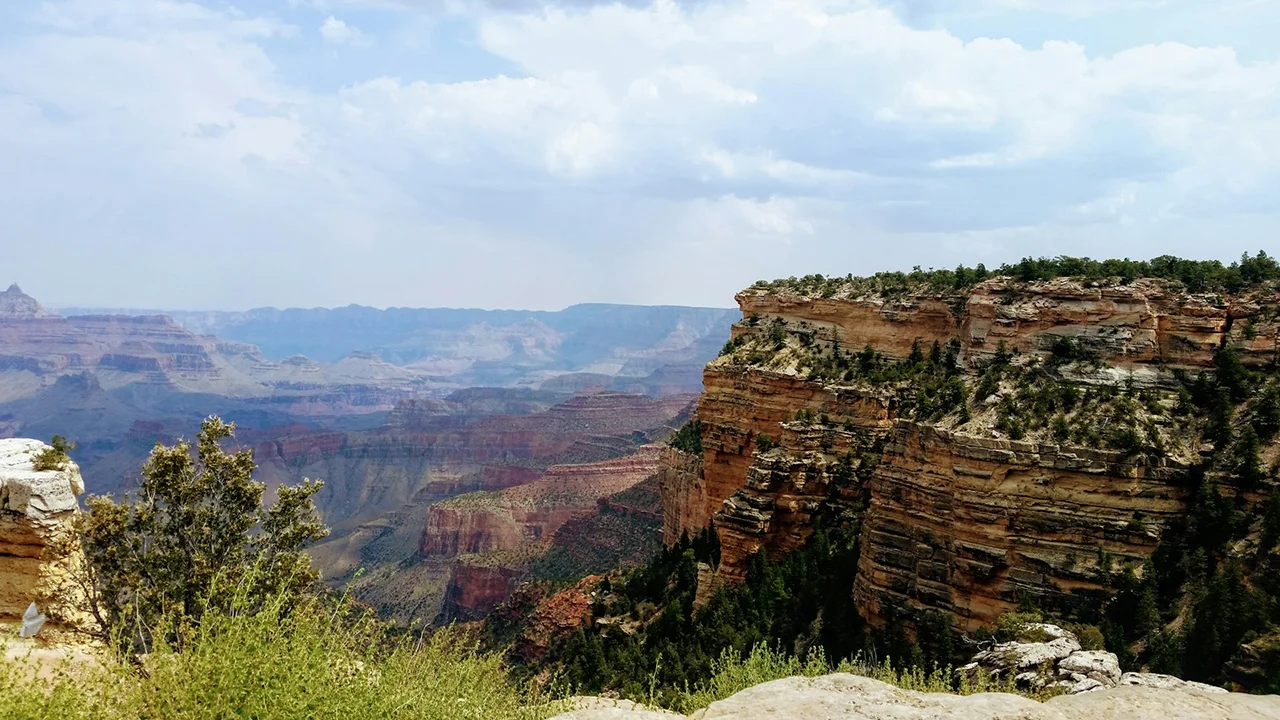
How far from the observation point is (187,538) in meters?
20.3

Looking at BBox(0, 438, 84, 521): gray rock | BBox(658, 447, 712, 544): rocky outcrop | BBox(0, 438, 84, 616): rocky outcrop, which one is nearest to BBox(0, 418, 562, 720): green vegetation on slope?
BBox(0, 438, 84, 616): rocky outcrop

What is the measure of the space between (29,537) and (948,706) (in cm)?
1954

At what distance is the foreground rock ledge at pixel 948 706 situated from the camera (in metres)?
13.6

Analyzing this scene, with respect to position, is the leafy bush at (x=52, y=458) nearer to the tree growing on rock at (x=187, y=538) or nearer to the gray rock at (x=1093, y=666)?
the tree growing on rock at (x=187, y=538)

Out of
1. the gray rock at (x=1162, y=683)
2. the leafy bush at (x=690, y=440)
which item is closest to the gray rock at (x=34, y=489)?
the gray rock at (x=1162, y=683)

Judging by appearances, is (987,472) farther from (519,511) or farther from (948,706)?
(519,511)

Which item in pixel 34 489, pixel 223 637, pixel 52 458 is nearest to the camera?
pixel 223 637

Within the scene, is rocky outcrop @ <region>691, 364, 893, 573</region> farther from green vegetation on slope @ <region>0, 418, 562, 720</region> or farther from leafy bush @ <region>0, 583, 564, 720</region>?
leafy bush @ <region>0, 583, 564, 720</region>

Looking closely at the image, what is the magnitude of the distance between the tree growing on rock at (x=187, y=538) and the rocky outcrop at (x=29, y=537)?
1.82ft

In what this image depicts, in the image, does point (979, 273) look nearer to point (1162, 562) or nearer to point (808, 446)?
point (808, 446)

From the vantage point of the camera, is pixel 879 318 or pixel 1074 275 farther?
pixel 879 318

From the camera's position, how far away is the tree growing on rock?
19.1m

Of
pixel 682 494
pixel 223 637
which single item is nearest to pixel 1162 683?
pixel 223 637

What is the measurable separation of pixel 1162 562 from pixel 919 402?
992cm
